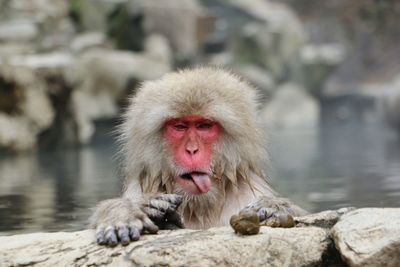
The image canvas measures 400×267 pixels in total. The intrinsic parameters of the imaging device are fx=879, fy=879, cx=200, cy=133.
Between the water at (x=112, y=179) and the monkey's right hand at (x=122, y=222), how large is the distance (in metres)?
1.02

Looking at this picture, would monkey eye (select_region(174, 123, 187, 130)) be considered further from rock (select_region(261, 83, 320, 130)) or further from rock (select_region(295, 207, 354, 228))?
rock (select_region(261, 83, 320, 130))

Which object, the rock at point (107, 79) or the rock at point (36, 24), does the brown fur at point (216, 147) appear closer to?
the rock at point (36, 24)

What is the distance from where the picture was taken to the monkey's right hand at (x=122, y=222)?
10.4 ft

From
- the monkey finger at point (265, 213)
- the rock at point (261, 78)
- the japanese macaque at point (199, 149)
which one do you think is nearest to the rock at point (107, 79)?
the rock at point (261, 78)

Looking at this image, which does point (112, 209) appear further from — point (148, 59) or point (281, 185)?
point (148, 59)

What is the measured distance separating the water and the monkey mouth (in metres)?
0.79

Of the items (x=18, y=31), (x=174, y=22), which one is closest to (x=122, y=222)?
(x=18, y=31)

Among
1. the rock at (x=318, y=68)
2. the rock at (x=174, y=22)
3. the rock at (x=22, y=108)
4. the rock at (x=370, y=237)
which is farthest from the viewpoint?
the rock at (x=318, y=68)

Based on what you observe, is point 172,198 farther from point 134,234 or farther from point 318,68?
point 318,68

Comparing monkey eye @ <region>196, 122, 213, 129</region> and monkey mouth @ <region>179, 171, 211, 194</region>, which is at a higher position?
monkey eye @ <region>196, 122, 213, 129</region>

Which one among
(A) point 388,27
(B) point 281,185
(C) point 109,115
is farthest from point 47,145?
(A) point 388,27

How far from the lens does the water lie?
228 inches

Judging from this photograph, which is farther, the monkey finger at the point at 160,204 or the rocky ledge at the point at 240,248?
the monkey finger at the point at 160,204

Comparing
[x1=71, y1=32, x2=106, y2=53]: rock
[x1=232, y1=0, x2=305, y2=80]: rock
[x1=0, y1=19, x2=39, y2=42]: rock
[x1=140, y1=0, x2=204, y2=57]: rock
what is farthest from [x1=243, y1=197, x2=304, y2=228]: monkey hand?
[x1=232, y1=0, x2=305, y2=80]: rock
